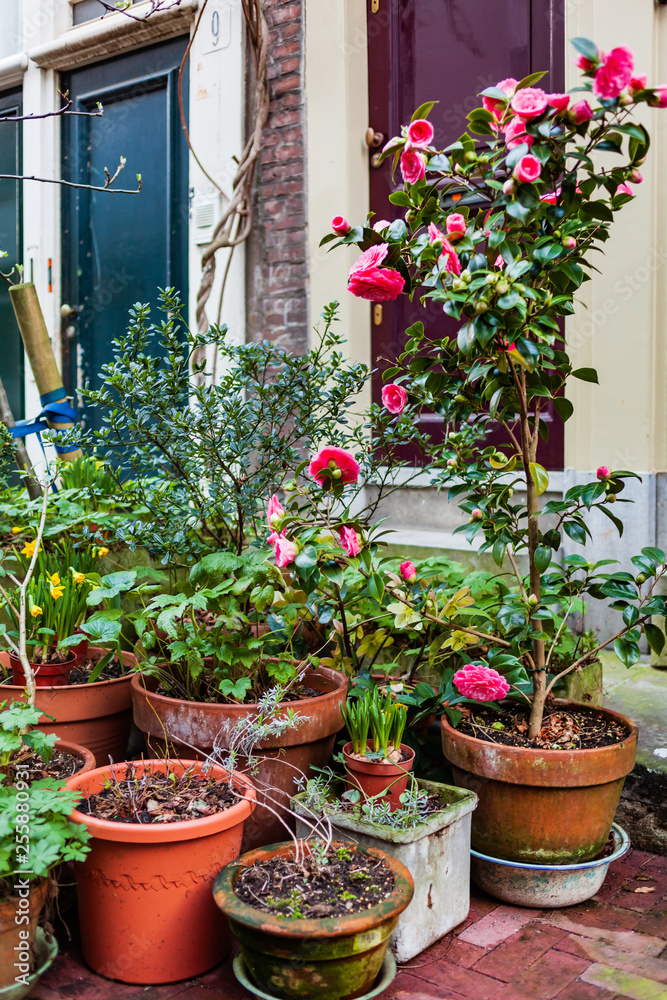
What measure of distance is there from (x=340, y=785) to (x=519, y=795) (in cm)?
50

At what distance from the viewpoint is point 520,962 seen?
207cm

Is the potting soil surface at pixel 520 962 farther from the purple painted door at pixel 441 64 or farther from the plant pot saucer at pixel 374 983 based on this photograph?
the purple painted door at pixel 441 64

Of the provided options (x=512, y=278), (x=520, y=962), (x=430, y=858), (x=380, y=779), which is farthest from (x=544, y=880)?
(x=512, y=278)

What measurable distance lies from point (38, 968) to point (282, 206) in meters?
3.32

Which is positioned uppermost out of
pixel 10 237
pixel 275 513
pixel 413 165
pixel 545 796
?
pixel 10 237

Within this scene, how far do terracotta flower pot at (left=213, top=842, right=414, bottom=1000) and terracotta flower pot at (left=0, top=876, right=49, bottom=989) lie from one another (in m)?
0.41

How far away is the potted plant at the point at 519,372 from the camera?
79.6 inches

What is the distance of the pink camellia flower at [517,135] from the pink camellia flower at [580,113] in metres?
0.10

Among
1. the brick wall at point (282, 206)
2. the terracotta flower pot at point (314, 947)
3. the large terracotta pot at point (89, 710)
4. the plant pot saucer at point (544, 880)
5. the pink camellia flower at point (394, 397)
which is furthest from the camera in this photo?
the brick wall at point (282, 206)

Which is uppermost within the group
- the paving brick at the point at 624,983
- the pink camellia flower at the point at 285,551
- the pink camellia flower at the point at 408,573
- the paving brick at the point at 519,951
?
the pink camellia flower at the point at 285,551

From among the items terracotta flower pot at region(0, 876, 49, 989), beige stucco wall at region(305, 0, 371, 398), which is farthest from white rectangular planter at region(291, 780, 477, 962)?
beige stucco wall at region(305, 0, 371, 398)

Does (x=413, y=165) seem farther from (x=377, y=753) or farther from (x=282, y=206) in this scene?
(x=282, y=206)

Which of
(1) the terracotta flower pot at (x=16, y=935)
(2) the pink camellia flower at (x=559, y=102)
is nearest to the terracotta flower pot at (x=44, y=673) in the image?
(1) the terracotta flower pot at (x=16, y=935)

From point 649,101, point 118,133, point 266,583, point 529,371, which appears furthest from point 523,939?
point 118,133
